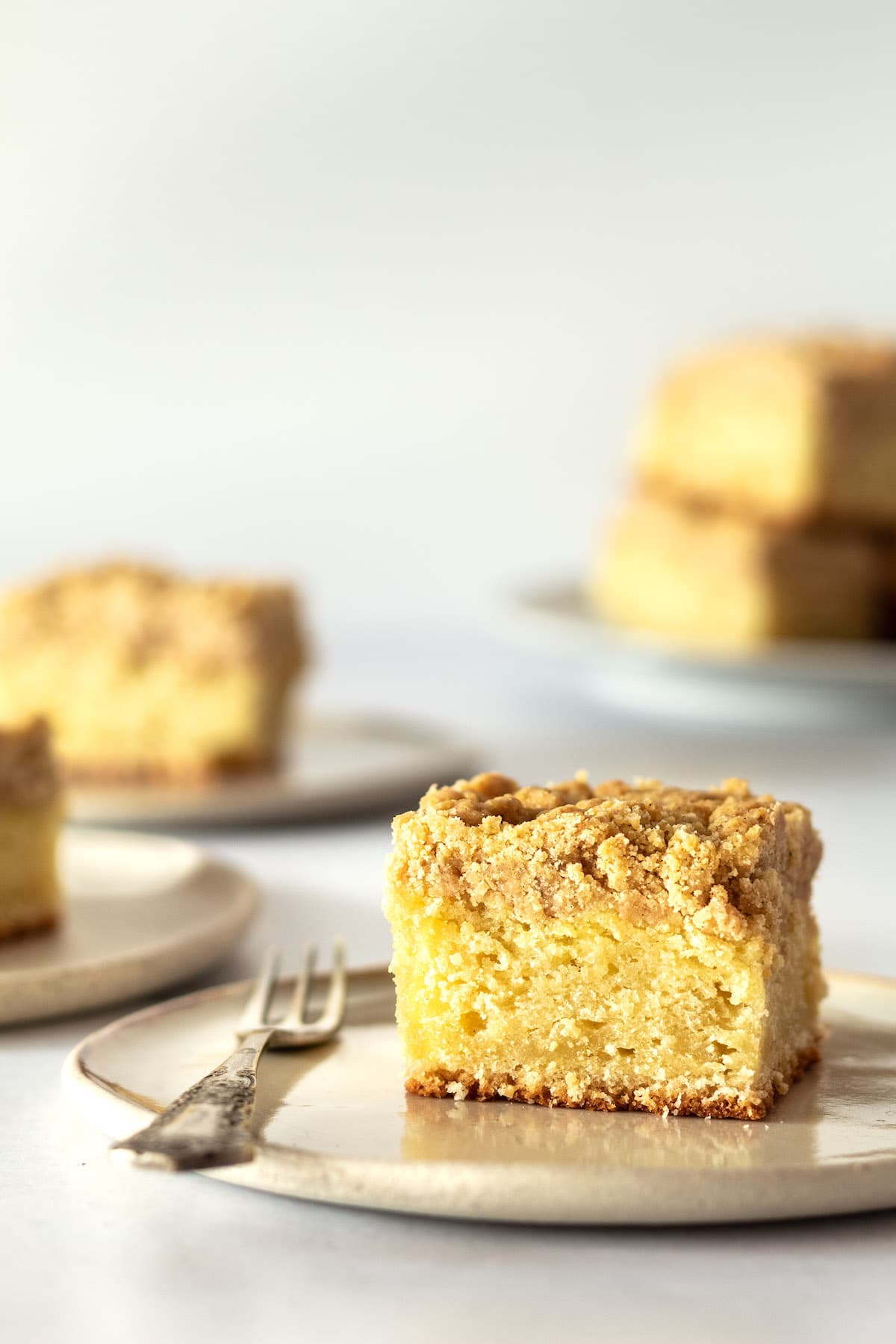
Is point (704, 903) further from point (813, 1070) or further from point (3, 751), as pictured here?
point (3, 751)

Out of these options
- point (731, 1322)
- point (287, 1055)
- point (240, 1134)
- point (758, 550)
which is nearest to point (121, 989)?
point (287, 1055)

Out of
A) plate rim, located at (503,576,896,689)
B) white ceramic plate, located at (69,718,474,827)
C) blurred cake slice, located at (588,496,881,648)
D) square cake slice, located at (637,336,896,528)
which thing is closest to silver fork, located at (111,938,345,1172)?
white ceramic plate, located at (69,718,474,827)

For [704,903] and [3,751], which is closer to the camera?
[704,903]

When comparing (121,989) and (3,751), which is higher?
(3,751)

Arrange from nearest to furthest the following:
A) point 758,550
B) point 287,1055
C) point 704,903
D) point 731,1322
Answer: point 731,1322 < point 704,903 < point 287,1055 < point 758,550

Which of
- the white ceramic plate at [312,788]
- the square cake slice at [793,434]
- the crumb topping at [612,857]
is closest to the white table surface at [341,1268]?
the crumb topping at [612,857]

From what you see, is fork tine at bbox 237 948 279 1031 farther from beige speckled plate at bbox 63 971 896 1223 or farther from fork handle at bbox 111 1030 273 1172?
fork handle at bbox 111 1030 273 1172
